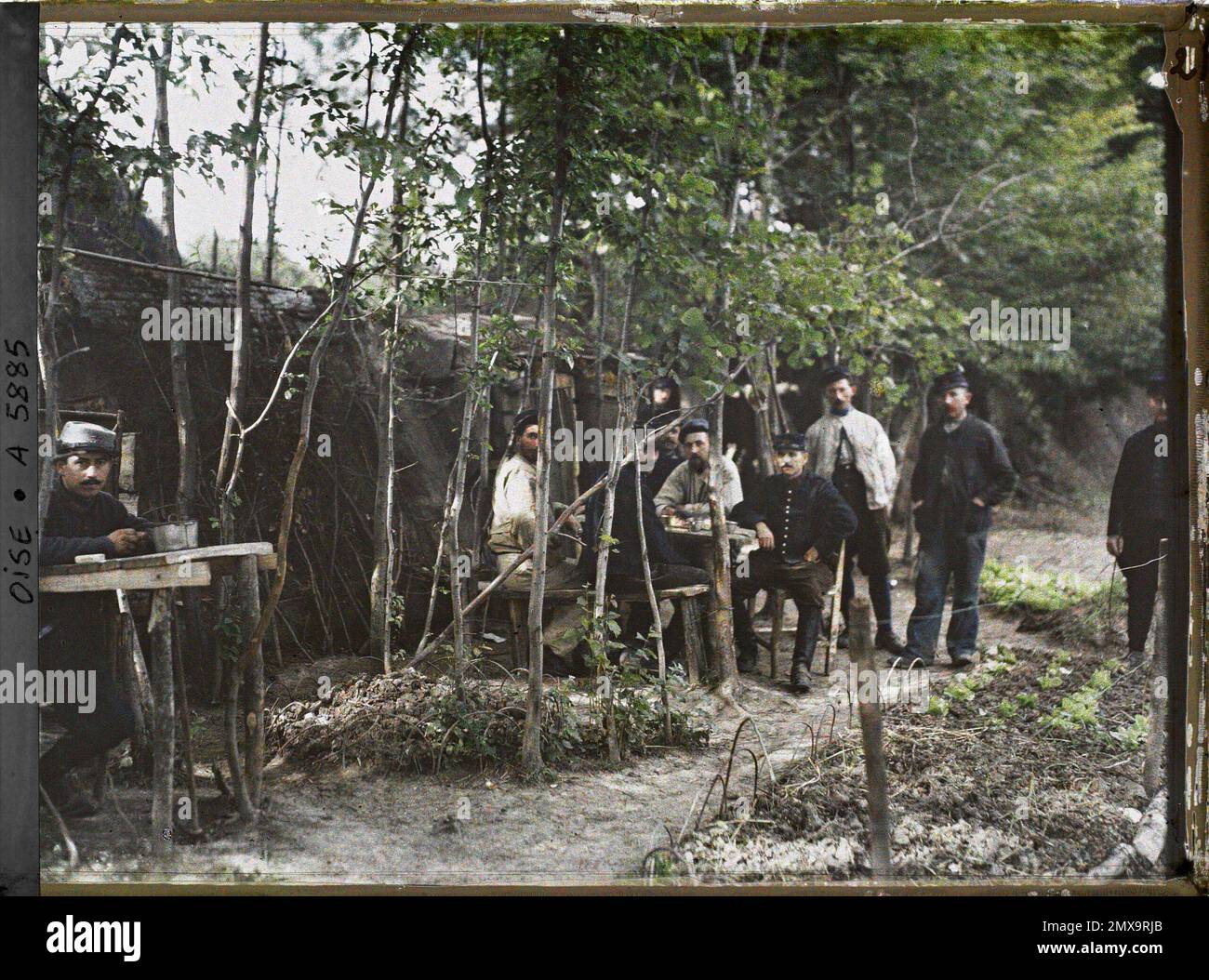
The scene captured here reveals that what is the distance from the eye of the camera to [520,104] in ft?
12.4

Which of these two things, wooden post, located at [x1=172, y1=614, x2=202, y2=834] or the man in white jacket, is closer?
wooden post, located at [x1=172, y1=614, x2=202, y2=834]

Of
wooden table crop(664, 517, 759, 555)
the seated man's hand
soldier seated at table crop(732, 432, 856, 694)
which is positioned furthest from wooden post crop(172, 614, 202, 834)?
soldier seated at table crop(732, 432, 856, 694)

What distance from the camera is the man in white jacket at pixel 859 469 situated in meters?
3.97

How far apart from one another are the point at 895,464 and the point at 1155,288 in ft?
4.48

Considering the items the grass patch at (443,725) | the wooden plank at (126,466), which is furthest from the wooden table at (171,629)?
the wooden plank at (126,466)

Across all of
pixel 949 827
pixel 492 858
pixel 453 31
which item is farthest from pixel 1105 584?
pixel 453 31

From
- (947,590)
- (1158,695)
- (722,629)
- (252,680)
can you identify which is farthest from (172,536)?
(1158,695)

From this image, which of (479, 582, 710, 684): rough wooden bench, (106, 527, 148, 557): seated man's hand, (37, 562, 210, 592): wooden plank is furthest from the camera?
(479, 582, 710, 684): rough wooden bench

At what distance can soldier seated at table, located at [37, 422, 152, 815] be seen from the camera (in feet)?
12.1

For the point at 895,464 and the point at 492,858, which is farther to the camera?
the point at 895,464

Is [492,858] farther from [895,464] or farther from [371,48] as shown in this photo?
[371,48]

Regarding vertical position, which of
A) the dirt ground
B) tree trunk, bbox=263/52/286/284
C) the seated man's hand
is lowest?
the dirt ground

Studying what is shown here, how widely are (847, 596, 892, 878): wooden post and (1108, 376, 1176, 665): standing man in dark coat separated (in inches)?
48.9

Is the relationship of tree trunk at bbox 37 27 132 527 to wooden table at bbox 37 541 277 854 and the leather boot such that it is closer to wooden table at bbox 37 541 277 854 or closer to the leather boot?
wooden table at bbox 37 541 277 854
